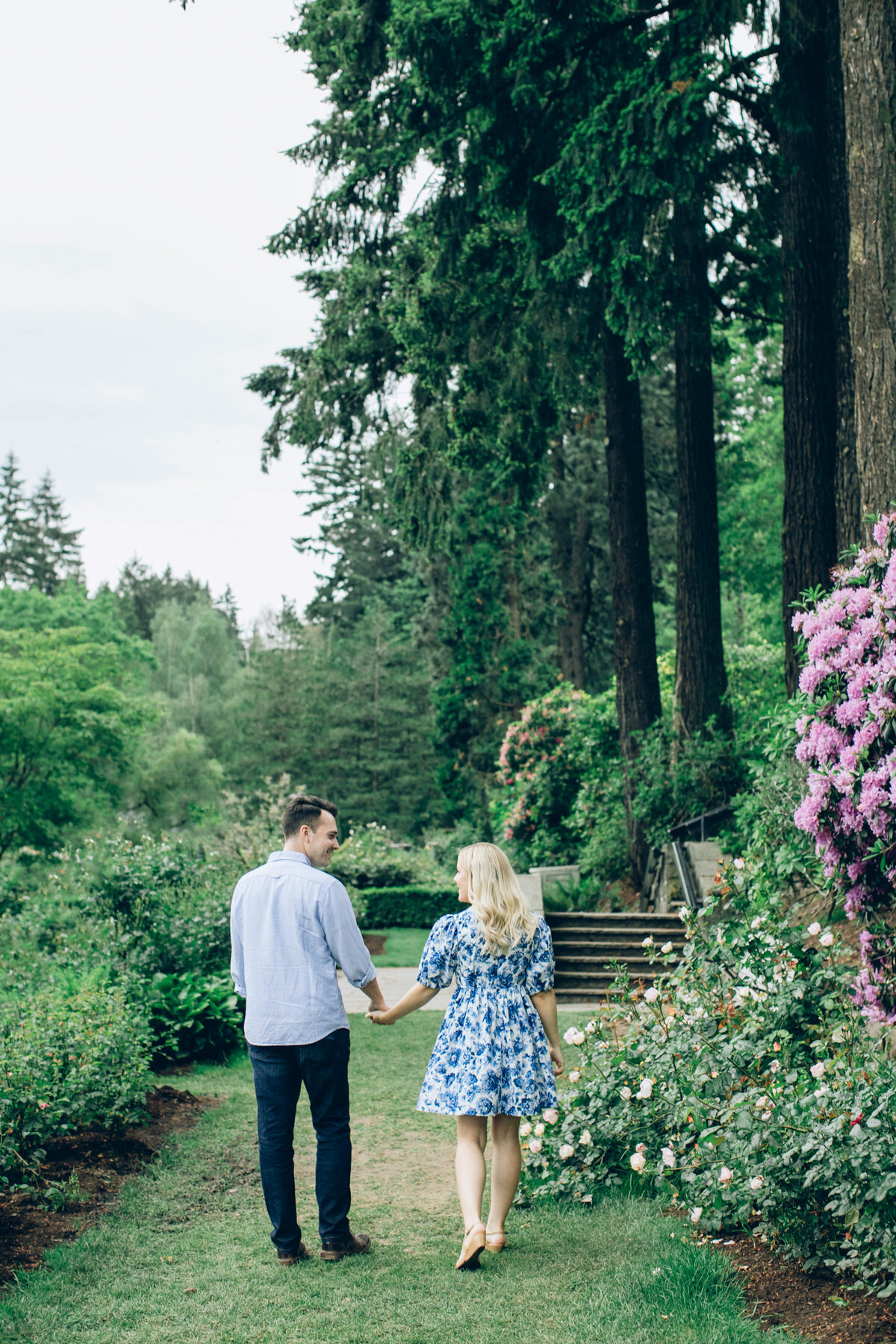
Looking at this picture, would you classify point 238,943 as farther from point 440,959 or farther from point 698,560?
point 698,560

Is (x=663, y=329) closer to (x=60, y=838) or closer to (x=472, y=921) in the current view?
(x=472, y=921)

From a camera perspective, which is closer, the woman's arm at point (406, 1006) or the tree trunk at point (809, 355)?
the woman's arm at point (406, 1006)

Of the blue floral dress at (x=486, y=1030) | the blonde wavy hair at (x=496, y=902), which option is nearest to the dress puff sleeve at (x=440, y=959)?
the blue floral dress at (x=486, y=1030)

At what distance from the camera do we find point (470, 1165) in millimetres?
4043

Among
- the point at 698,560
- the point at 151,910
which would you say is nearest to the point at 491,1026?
the point at 151,910

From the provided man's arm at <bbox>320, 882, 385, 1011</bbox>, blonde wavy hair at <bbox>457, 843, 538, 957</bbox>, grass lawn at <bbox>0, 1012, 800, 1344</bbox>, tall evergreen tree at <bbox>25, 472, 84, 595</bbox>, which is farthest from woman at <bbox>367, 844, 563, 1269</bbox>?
tall evergreen tree at <bbox>25, 472, 84, 595</bbox>

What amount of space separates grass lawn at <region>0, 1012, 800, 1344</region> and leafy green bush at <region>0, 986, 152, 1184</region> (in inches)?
17.4

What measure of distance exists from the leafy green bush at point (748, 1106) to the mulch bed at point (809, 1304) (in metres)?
0.06

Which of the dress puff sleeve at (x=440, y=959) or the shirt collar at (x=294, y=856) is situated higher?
the shirt collar at (x=294, y=856)

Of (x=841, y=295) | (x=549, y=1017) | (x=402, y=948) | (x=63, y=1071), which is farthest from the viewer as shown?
(x=402, y=948)

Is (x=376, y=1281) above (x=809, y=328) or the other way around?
the other way around

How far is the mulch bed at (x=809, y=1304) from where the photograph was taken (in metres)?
3.08

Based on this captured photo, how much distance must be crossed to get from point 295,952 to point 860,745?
2.43 m

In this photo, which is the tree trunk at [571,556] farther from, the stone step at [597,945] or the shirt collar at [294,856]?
the shirt collar at [294,856]
